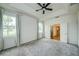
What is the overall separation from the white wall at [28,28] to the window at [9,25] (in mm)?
261

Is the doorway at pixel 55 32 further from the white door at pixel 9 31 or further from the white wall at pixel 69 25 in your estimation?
the white door at pixel 9 31

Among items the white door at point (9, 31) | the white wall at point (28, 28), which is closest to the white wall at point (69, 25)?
the white wall at point (28, 28)

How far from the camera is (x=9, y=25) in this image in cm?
244

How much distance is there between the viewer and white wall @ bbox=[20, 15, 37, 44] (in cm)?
262

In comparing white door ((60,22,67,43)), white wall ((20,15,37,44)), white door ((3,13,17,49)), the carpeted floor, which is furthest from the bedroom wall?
white door ((3,13,17,49))

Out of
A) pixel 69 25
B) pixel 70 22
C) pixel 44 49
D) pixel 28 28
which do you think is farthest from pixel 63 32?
pixel 28 28

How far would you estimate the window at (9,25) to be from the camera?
235cm

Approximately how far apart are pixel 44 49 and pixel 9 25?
1303mm

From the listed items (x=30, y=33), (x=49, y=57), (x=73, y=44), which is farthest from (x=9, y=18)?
(x=73, y=44)

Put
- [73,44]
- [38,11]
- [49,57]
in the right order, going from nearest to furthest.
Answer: [49,57] → [38,11] → [73,44]

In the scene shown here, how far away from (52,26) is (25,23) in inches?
36.1

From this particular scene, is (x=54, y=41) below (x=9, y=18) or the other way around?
below

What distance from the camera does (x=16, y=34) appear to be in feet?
8.33

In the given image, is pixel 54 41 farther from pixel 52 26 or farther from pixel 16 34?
pixel 16 34
